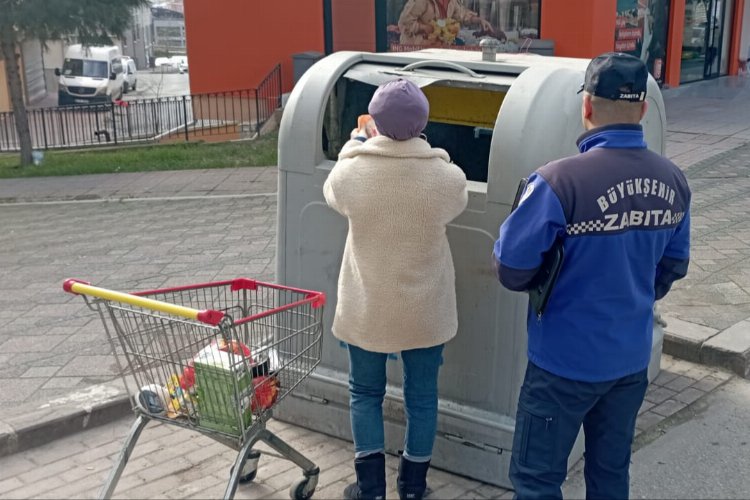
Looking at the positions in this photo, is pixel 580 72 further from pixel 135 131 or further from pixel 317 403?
pixel 135 131

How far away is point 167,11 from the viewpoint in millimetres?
66188

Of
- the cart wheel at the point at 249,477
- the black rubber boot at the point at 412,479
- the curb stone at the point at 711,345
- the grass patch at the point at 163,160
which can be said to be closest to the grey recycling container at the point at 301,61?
the grass patch at the point at 163,160

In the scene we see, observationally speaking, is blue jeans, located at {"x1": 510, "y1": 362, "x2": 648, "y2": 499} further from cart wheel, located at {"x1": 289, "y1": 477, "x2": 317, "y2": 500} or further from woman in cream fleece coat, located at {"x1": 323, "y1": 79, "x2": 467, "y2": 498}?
cart wheel, located at {"x1": 289, "y1": 477, "x2": 317, "y2": 500}

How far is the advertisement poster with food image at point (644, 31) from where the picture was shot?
51.7 feet

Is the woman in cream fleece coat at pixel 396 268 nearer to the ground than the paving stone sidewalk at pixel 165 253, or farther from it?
farther from it

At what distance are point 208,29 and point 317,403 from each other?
15.5 m

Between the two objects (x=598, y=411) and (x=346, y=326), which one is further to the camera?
(x=346, y=326)

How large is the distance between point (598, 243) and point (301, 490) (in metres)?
1.69

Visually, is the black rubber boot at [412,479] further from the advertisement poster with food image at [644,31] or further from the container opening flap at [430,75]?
the advertisement poster with food image at [644,31]

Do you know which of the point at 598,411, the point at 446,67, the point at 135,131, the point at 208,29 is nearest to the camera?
the point at 598,411

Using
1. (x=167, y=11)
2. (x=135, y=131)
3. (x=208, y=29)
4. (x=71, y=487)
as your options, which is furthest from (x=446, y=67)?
(x=167, y=11)

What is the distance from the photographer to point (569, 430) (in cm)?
291

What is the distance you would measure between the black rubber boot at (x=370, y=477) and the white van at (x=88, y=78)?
100 ft

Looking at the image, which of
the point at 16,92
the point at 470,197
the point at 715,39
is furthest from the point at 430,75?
the point at 715,39
